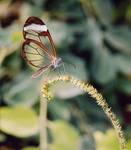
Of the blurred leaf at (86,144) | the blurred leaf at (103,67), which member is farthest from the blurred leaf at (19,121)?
the blurred leaf at (103,67)

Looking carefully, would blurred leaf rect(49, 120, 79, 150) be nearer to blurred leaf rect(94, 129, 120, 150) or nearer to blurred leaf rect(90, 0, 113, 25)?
blurred leaf rect(94, 129, 120, 150)

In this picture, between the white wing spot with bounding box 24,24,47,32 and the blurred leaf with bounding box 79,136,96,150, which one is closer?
the white wing spot with bounding box 24,24,47,32

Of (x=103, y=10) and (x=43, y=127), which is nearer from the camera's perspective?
(x=43, y=127)

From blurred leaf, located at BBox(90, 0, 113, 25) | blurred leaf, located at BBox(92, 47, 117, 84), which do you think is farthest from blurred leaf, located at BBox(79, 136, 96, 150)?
blurred leaf, located at BBox(90, 0, 113, 25)

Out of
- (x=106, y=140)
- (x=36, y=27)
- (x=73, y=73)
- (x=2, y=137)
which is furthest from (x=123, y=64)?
(x=36, y=27)

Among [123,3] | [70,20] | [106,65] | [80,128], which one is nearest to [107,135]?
[80,128]

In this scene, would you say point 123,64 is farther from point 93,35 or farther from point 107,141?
point 107,141
